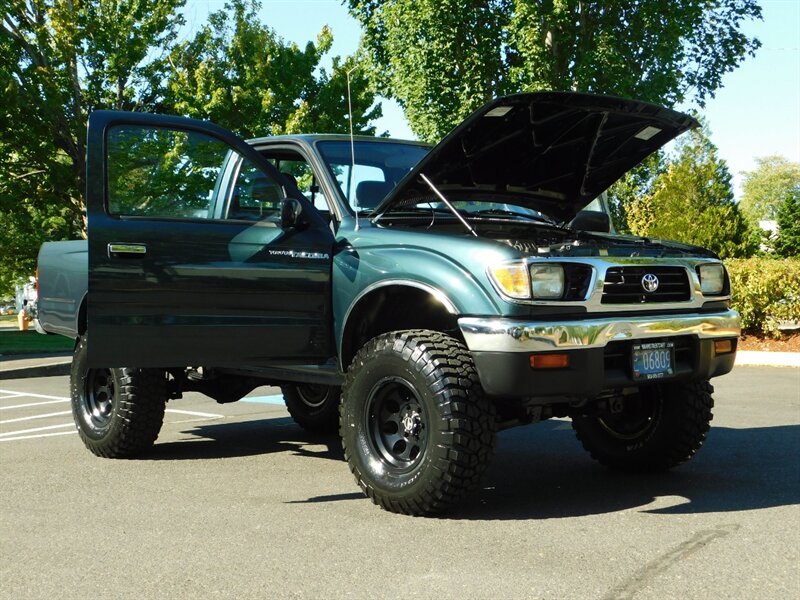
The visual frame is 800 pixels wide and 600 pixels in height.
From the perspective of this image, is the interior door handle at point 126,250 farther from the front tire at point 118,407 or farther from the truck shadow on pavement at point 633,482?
the truck shadow on pavement at point 633,482

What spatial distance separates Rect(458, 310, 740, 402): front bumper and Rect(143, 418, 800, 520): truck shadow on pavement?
0.73m

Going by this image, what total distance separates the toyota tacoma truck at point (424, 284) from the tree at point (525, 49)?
18.4 m

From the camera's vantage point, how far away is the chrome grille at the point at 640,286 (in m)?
4.78

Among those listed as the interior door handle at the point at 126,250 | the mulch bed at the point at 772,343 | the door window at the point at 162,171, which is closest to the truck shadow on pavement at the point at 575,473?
the interior door handle at the point at 126,250

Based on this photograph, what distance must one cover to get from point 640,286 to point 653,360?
15.0 inches

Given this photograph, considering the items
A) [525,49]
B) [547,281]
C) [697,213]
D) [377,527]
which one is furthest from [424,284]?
[697,213]

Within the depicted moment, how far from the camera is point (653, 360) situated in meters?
4.90

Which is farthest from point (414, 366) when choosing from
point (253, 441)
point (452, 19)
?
point (452, 19)

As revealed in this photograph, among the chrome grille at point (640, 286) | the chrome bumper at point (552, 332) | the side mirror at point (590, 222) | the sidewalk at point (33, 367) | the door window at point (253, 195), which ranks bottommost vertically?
the sidewalk at point (33, 367)

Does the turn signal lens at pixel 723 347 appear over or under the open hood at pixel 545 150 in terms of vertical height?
under

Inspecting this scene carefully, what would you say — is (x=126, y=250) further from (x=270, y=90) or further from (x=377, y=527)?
(x=270, y=90)

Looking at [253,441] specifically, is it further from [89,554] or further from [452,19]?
[452,19]

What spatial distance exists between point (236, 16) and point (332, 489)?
27561 millimetres

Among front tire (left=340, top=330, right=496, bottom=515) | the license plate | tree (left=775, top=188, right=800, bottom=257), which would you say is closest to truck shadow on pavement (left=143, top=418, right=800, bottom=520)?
front tire (left=340, top=330, right=496, bottom=515)
